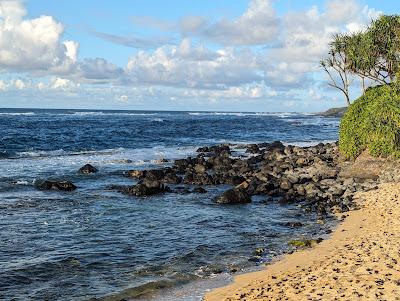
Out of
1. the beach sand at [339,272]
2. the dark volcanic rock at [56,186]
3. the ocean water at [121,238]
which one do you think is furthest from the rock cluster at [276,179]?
the beach sand at [339,272]

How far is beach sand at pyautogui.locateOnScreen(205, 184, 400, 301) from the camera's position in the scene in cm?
1253

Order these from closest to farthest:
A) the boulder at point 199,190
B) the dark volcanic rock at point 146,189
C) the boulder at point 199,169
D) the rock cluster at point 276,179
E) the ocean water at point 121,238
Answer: the ocean water at point 121,238 → the rock cluster at point 276,179 → the dark volcanic rock at point 146,189 → the boulder at point 199,190 → the boulder at point 199,169

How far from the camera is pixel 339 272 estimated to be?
14.4 m

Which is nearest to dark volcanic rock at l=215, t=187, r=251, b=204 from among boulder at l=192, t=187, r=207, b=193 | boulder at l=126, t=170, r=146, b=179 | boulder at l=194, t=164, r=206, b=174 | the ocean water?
the ocean water

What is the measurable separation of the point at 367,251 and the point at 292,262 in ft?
8.73

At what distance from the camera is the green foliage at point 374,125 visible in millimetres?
33750

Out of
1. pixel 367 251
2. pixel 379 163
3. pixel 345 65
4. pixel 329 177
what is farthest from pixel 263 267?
pixel 345 65

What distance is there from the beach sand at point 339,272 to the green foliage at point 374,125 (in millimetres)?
14121

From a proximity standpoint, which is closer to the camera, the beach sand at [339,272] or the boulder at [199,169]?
the beach sand at [339,272]

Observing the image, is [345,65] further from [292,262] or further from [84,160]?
[292,262]

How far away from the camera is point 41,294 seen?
14117 mm

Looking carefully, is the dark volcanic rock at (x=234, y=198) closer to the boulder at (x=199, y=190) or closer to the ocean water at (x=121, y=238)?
the ocean water at (x=121, y=238)

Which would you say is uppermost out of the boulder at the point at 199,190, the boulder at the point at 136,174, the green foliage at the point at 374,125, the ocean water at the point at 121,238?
the green foliage at the point at 374,125

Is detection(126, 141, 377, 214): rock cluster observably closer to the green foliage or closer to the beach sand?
the green foliage
